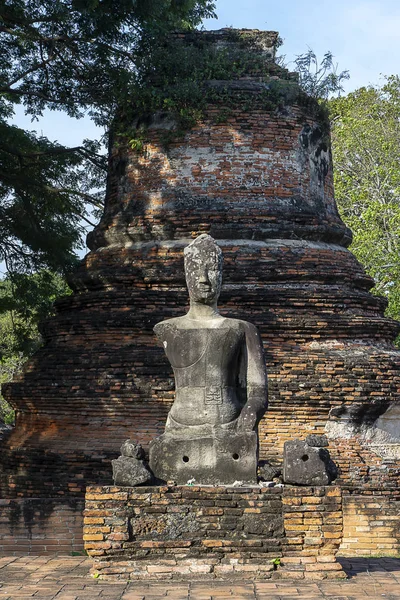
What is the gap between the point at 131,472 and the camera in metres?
7.22

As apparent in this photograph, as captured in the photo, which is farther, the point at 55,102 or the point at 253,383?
the point at 55,102

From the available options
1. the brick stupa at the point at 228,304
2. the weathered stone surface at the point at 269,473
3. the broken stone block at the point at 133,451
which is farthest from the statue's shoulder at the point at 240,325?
the brick stupa at the point at 228,304

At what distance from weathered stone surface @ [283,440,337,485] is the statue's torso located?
0.57 metres

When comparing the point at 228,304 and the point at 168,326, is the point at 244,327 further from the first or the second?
the point at 228,304

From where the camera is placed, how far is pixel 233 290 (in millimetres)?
11906

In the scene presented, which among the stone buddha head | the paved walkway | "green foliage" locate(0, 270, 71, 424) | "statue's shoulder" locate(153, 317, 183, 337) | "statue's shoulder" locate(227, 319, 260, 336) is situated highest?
"green foliage" locate(0, 270, 71, 424)

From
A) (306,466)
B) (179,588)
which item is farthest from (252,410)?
(179,588)

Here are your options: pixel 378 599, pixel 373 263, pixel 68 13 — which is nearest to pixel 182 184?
pixel 68 13

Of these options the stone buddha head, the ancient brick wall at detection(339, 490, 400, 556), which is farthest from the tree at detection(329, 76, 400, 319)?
the stone buddha head

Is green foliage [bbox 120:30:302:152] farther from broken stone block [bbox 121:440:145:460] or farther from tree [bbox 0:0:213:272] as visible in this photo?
broken stone block [bbox 121:440:145:460]

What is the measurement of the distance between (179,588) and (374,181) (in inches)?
743

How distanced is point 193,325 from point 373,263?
46.9 ft

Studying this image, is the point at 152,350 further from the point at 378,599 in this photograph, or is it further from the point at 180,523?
the point at 378,599

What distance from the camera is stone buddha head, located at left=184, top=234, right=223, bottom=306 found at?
7.91 metres
